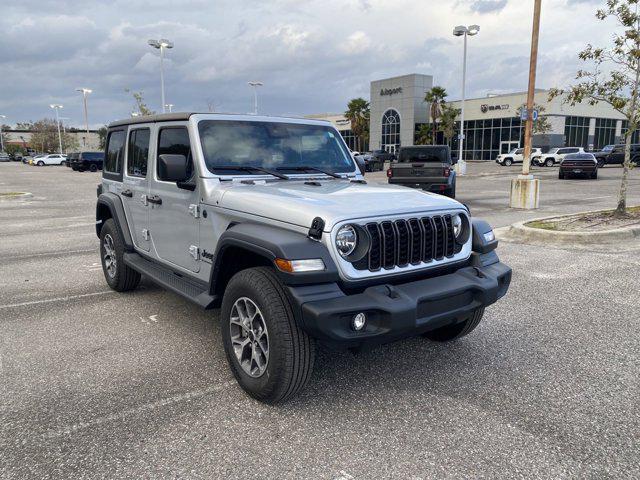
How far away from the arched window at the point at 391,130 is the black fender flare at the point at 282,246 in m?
61.6

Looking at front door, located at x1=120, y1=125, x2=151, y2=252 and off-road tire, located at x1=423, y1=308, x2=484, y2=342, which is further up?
front door, located at x1=120, y1=125, x2=151, y2=252

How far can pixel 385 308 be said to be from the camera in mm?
2963

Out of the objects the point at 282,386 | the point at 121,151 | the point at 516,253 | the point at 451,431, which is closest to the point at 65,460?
the point at 282,386

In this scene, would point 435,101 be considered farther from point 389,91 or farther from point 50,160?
point 50,160

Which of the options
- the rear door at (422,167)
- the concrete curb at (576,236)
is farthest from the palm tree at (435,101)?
the concrete curb at (576,236)

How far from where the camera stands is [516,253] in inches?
322

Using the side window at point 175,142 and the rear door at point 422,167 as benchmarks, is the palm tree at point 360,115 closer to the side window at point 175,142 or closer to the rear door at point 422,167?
the rear door at point 422,167

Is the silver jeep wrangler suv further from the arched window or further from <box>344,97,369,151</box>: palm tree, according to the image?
<box>344,97,369,151</box>: palm tree

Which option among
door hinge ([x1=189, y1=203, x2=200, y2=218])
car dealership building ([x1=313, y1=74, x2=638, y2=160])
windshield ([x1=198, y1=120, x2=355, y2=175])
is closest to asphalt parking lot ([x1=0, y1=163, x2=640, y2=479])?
door hinge ([x1=189, y1=203, x2=200, y2=218])

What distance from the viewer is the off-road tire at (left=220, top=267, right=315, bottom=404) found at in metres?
3.04

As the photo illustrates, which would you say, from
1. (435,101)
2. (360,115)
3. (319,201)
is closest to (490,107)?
(435,101)

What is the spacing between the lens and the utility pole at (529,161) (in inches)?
523

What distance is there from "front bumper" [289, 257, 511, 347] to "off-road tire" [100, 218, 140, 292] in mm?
3357

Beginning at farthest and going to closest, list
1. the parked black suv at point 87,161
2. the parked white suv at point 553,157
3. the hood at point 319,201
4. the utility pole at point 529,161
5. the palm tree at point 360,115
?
the palm tree at point 360,115 → the parked black suv at point 87,161 → the parked white suv at point 553,157 → the utility pole at point 529,161 → the hood at point 319,201
